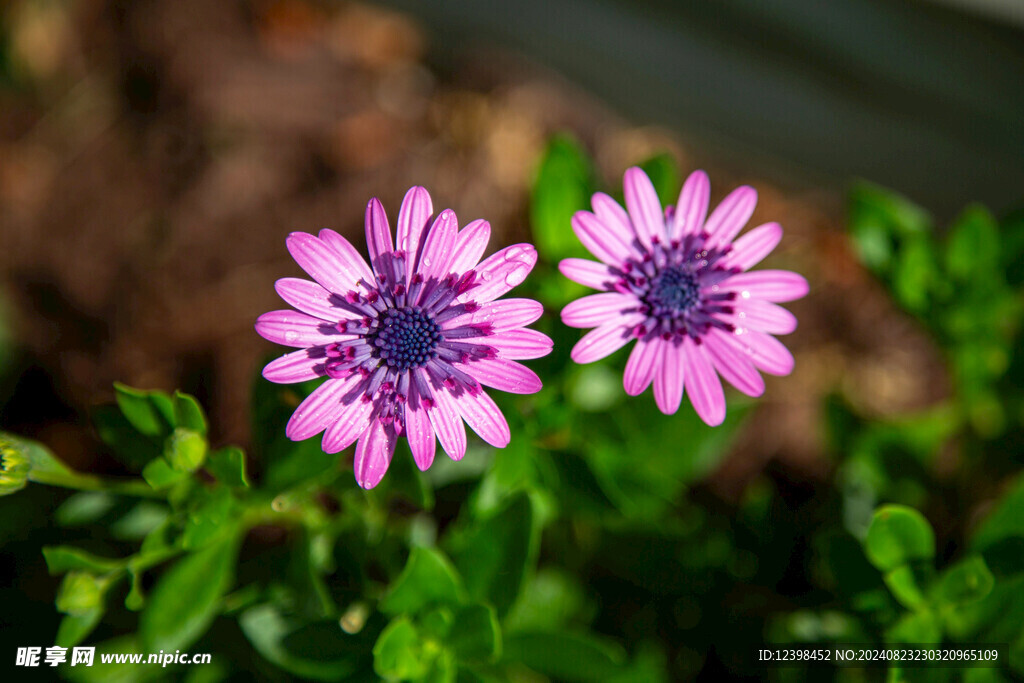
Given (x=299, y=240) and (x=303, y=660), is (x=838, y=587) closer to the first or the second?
(x=303, y=660)

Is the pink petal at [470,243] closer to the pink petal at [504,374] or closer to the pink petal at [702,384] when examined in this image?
the pink petal at [504,374]

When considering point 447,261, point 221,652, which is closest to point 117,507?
point 221,652

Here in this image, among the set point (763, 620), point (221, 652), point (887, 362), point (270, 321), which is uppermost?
point (887, 362)

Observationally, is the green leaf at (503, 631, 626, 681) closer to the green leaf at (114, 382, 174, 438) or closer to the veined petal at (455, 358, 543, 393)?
the veined petal at (455, 358, 543, 393)

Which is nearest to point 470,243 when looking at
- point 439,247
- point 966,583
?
point 439,247

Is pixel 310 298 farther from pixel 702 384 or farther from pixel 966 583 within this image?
pixel 966 583
